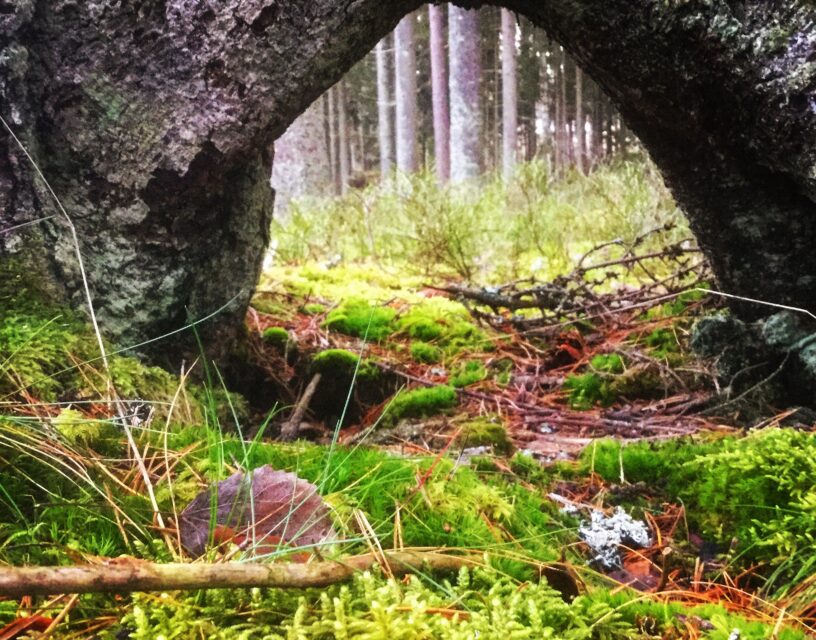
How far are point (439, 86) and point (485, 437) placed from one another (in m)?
13.6

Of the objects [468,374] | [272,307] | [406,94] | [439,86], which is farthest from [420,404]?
[439,86]

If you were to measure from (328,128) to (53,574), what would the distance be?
1023 inches

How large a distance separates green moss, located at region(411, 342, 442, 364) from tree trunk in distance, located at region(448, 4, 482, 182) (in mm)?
8220

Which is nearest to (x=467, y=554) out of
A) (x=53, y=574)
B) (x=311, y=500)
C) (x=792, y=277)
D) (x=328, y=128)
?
(x=311, y=500)

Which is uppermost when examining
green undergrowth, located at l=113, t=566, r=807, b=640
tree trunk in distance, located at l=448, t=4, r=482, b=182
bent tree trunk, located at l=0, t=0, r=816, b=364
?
tree trunk in distance, located at l=448, t=4, r=482, b=182

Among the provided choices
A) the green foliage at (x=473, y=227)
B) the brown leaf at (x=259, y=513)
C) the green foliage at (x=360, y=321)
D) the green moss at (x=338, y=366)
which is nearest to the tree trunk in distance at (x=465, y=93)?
the green foliage at (x=473, y=227)

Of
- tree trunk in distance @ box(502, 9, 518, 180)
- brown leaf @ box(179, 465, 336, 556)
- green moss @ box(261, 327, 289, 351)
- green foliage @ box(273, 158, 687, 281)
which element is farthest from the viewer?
tree trunk in distance @ box(502, 9, 518, 180)

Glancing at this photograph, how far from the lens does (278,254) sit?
20.1 ft

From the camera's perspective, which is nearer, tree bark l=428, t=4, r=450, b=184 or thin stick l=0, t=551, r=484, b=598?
thin stick l=0, t=551, r=484, b=598

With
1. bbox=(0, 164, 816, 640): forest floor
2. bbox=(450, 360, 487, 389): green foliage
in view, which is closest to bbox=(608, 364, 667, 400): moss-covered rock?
bbox=(0, 164, 816, 640): forest floor

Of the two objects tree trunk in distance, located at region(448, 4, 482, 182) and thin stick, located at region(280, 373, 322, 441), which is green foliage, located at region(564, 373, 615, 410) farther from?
tree trunk in distance, located at region(448, 4, 482, 182)

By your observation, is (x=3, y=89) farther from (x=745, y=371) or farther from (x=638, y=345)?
(x=638, y=345)

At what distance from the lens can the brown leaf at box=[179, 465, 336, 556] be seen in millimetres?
1032

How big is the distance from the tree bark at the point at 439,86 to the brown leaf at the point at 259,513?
40.6ft
